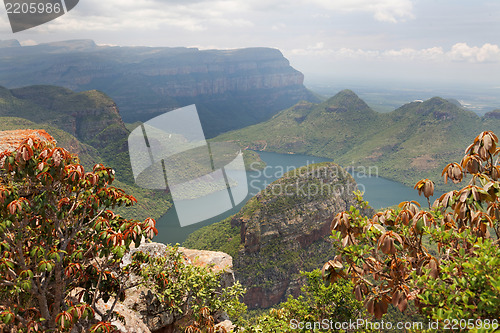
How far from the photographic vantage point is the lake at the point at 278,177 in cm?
8392

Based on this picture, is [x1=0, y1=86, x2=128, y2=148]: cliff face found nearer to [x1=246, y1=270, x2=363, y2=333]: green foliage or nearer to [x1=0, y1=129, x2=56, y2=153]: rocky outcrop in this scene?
[x1=0, y1=129, x2=56, y2=153]: rocky outcrop

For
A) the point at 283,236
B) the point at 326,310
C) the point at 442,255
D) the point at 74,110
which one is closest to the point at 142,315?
the point at 326,310

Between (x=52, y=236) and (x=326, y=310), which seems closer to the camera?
(x=52, y=236)

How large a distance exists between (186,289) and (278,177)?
4811 inches

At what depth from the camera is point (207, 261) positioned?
10.9 meters

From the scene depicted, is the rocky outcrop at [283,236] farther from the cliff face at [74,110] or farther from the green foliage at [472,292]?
the cliff face at [74,110]

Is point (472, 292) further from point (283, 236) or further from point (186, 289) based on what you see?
point (283, 236)

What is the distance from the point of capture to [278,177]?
423 ft

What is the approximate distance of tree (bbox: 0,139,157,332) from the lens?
186 inches

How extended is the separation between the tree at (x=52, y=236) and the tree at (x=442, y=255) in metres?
3.70

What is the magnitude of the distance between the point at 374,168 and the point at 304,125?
61.5 meters

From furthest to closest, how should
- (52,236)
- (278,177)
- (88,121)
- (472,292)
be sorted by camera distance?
(278,177) → (88,121) → (52,236) → (472,292)

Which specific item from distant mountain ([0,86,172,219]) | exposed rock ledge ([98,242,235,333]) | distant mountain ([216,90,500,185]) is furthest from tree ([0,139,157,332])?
distant mountain ([216,90,500,185])

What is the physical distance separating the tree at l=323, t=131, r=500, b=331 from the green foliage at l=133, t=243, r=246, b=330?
4.02 meters
